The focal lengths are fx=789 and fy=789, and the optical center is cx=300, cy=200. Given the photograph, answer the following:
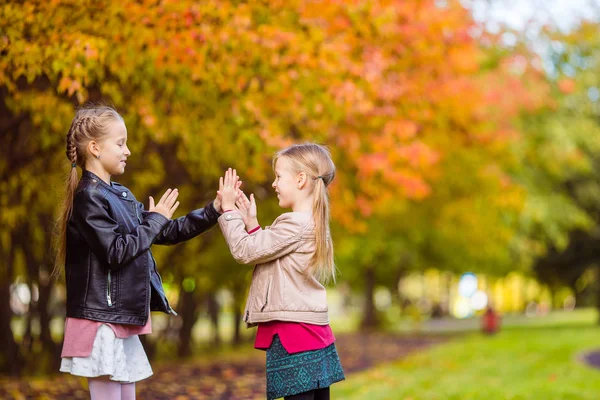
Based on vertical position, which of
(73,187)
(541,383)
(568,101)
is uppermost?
(568,101)

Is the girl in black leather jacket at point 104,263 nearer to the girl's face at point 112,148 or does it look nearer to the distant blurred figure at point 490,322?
the girl's face at point 112,148

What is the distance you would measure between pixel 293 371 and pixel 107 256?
103cm

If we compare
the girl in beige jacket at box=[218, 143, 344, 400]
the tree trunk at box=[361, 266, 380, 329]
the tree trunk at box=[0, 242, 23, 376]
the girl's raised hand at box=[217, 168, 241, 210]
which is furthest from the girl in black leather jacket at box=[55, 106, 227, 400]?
the tree trunk at box=[361, 266, 380, 329]

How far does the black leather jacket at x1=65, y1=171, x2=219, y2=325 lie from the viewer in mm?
3398

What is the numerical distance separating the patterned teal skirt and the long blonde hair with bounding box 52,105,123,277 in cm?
110

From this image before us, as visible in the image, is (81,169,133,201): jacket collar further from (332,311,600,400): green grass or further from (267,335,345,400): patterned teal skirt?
(332,311,600,400): green grass

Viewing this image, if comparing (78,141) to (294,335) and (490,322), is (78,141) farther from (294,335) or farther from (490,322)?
(490,322)

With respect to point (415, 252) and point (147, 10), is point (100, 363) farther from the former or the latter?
point (415, 252)

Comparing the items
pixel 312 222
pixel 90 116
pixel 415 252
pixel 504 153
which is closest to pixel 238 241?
pixel 312 222

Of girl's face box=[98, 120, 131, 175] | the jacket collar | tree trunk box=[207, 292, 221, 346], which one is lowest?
tree trunk box=[207, 292, 221, 346]

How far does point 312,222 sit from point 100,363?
1.16 m

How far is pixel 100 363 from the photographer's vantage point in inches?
136

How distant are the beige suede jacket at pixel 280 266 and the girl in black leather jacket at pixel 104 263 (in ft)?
1.19

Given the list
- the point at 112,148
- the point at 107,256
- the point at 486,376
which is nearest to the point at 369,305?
the point at 486,376
